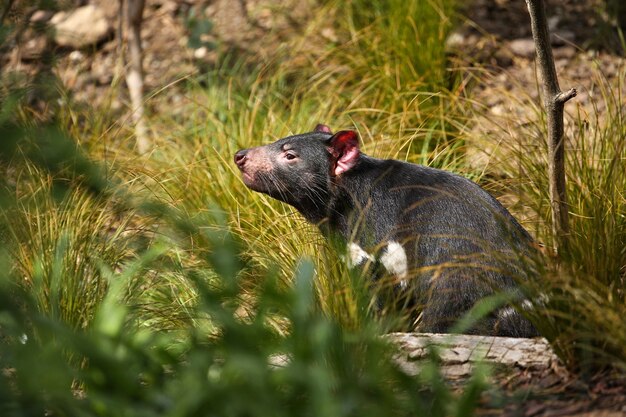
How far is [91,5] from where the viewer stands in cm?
736

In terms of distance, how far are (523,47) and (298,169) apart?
317cm

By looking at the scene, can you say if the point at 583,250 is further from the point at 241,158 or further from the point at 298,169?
the point at 241,158

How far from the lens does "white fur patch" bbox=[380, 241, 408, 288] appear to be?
3.43m

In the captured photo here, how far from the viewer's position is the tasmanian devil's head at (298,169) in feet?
12.2

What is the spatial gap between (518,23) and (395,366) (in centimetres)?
479

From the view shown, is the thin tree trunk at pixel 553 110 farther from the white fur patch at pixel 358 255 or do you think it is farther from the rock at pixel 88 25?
the rock at pixel 88 25

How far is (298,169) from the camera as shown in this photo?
3.76 m

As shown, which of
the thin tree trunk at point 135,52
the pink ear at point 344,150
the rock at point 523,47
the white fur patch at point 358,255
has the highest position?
the pink ear at point 344,150

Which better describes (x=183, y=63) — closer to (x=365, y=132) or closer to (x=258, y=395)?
(x=365, y=132)

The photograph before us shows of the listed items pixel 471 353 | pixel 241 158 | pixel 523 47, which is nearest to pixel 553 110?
pixel 471 353

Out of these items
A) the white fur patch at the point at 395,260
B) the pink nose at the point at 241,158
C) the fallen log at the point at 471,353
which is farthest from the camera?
the pink nose at the point at 241,158

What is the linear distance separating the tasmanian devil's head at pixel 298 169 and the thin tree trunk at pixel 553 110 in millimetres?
752

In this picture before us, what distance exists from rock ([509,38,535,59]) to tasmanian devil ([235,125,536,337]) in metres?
2.84

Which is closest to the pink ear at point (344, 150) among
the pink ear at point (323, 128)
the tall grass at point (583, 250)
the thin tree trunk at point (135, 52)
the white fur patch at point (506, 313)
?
the pink ear at point (323, 128)
